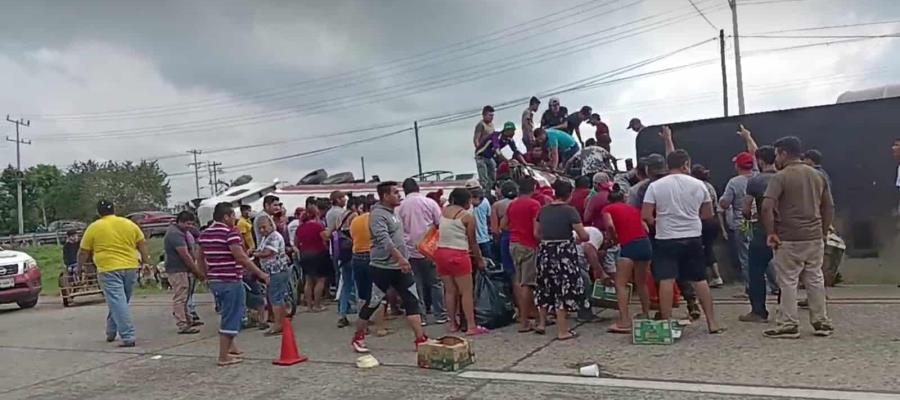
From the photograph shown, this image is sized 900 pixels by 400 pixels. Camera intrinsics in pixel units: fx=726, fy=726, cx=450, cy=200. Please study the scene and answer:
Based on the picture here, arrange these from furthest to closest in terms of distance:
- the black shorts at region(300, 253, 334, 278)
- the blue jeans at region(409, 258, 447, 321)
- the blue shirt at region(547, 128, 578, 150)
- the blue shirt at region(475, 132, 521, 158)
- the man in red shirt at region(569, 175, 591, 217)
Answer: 1. the blue shirt at region(547, 128, 578, 150)
2. the blue shirt at region(475, 132, 521, 158)
3. the black shorts at region(300, 253, 334, 278)
4. the blue jeans at region(409, 258, 447, 321)
5. the man in red shirt at region(569, 175, 591, 217)

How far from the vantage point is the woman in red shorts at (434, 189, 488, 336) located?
25.7ft

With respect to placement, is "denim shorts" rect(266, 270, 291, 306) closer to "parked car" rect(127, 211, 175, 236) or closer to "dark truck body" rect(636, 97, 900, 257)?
"dark truck body" rect(636, 97, 900, 257)

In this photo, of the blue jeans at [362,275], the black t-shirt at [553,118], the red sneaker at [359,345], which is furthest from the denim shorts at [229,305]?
the black t-shirt at [553,118]

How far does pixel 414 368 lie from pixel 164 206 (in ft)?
211

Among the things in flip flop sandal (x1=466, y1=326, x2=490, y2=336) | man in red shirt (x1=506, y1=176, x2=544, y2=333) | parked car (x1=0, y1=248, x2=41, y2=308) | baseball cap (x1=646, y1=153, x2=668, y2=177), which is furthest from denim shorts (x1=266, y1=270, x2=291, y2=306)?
parked car (x1=0, y1=248, x2=41, y2=308)

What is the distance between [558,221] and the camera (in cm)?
732

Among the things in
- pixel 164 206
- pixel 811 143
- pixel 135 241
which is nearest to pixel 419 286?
pixel 135 241

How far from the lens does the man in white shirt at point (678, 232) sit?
705 centimetres

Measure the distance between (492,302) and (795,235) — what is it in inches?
130

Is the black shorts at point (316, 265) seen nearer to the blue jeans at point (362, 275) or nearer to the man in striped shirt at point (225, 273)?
the blue jeans at point (362, 275)

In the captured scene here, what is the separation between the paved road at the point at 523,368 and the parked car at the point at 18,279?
19.2 feet

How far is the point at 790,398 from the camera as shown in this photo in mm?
4934

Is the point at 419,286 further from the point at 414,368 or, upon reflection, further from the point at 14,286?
the point at 14,286

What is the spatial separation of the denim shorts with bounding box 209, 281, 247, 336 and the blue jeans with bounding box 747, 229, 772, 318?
5306 millimetres
